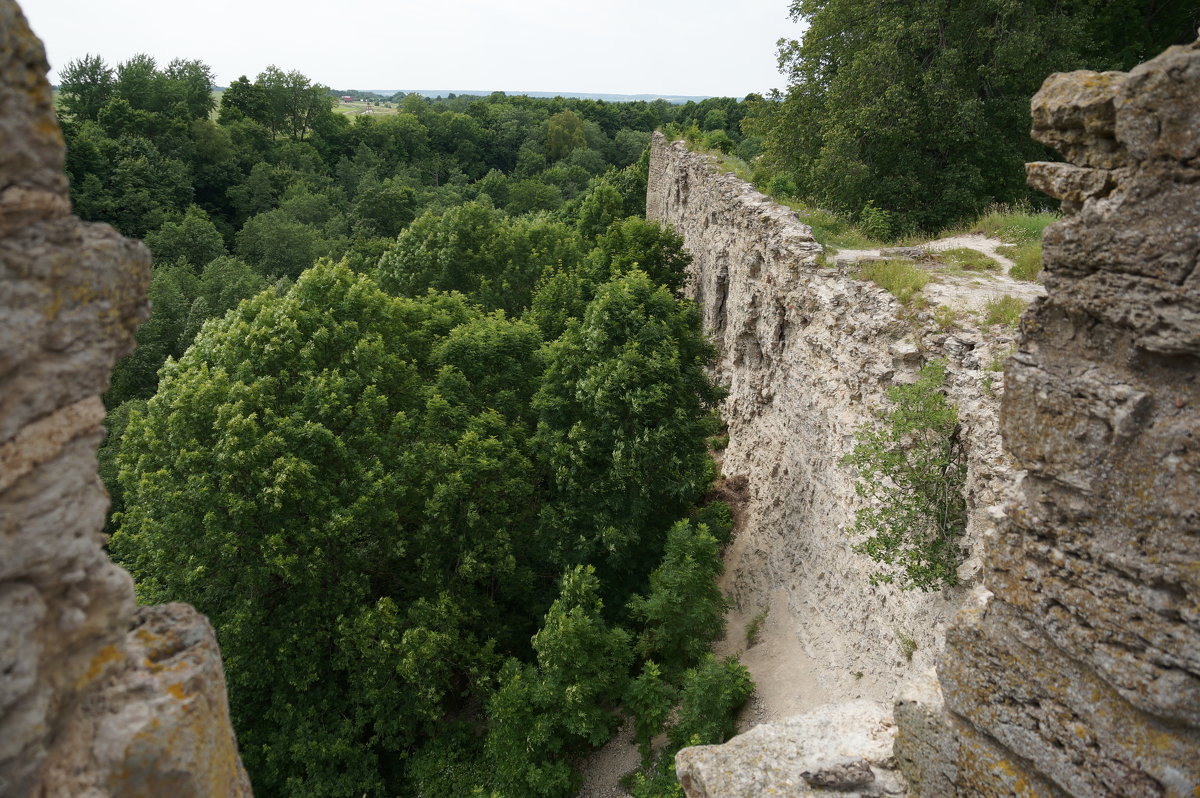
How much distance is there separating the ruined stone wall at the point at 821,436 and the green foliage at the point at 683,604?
1.53 metres

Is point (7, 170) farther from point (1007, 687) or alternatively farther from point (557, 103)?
point (557, 103)

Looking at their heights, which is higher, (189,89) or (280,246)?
(189,89)

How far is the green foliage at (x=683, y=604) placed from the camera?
1219cm

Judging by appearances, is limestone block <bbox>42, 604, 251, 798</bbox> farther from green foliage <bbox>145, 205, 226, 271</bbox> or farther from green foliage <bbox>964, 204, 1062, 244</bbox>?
green foliage <bbox>145, 205, 226, 271</bbox>

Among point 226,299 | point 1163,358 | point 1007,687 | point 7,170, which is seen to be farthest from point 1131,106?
point 226,299

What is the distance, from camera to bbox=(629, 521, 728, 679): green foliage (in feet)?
40.0

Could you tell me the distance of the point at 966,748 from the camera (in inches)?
217

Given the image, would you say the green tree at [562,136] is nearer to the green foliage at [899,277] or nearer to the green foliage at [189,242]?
the green foliage at [189,242]

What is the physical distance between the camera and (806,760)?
7266 mm

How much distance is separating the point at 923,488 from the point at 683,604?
4.84 meters

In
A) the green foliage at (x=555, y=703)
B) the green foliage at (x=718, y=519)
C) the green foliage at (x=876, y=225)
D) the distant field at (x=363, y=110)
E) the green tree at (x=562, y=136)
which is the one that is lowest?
the green foliage at (x=555, y=703)

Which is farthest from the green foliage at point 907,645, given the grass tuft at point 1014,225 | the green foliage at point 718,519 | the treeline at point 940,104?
the treeline at point 940,104

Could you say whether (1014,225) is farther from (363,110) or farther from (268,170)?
(363,110)

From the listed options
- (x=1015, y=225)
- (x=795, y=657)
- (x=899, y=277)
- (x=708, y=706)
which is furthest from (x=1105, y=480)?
(x=1015, y=225)
